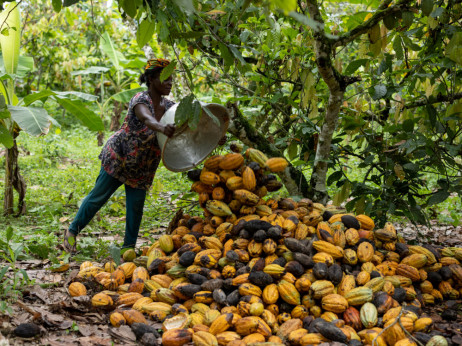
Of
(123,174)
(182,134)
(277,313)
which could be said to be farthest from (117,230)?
(277,313)

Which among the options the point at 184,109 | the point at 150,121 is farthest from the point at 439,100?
the point at 184,109

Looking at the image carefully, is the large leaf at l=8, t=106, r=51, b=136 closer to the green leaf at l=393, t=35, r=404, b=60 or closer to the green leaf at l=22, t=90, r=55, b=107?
the green leaf at l=22, t=90, r=55, b=107

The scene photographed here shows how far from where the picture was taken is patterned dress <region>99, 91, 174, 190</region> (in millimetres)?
2924

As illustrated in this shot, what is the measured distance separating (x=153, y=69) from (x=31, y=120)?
112 cm

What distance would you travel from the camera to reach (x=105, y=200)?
3.13 meters

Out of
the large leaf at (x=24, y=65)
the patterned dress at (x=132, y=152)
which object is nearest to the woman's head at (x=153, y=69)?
the patterned dress at (x=132, y=152)

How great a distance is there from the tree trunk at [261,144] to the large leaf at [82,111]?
124cm

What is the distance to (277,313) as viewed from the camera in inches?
82.0

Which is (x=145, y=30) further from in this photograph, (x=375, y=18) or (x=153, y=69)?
(x=375, y=18)

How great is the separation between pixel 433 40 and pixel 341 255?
160 cm

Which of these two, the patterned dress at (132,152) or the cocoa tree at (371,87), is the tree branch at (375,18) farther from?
the patterned dress at (132,152)

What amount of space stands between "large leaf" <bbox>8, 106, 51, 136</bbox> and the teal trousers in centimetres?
59

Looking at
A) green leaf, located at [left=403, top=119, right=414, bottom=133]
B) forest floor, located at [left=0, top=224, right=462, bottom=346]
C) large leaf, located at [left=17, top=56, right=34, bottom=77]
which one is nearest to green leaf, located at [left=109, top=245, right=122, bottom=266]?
forest floor, located at [left=0, top=224, right=462, bottom=346]

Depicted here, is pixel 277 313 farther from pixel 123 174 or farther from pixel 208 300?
pixel 123 174
